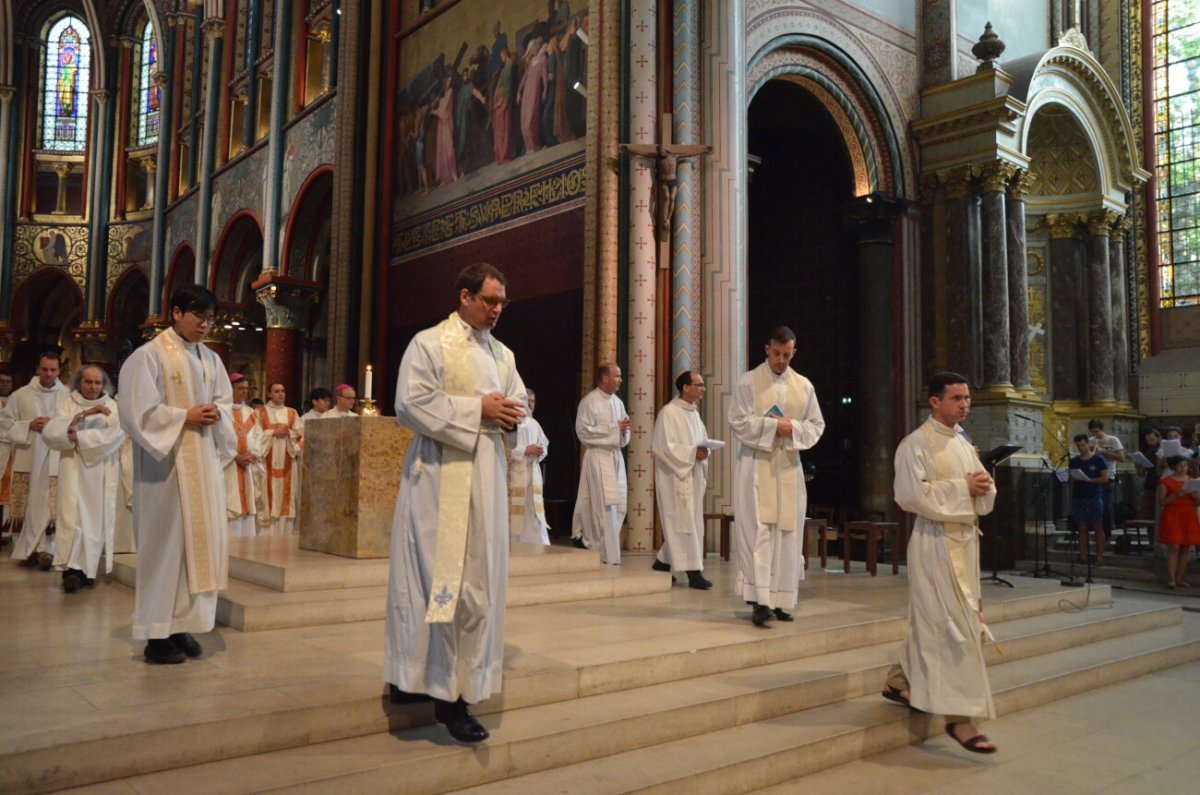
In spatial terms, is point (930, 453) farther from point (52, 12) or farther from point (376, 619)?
point (52, 12)

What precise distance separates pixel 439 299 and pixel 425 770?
10476 millimetres

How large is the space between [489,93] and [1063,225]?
30.3 feet

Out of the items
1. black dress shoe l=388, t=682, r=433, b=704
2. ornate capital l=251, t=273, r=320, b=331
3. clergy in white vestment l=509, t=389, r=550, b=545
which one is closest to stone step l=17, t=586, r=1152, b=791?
black dress shoe l=388, t=682, r=433, b=704

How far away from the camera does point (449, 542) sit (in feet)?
11.6

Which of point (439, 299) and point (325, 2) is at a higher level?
point (325, 2)

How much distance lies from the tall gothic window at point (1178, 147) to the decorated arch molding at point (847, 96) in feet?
19.2

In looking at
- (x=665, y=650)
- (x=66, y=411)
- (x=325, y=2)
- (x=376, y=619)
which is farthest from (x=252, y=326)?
(x=665, y=650)

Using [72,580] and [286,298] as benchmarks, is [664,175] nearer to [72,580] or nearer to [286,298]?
[72,580]

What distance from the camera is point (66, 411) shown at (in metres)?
6.91

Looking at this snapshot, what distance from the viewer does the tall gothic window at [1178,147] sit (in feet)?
52.4

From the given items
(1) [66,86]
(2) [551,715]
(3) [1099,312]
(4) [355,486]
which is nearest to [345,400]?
(4) [355,486]

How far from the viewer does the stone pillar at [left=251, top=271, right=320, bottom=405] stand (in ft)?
57.5

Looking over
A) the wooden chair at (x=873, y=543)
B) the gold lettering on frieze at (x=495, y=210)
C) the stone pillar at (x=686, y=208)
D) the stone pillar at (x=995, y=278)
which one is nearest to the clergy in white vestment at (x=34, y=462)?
the gold lettering on frieze at (x=495, y=210)

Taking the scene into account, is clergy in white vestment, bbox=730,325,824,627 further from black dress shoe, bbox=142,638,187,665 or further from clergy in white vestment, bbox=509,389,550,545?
clergy in white vestment, bbox=509,389,550,545
